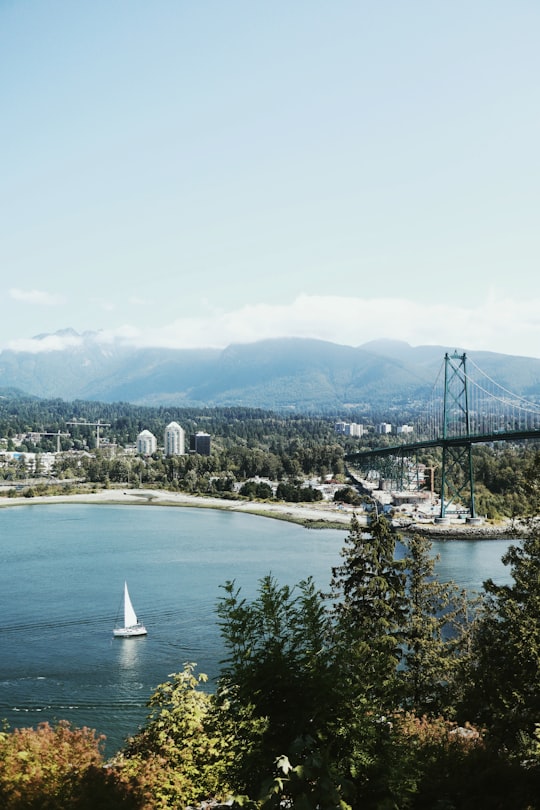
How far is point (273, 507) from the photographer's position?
31.1 metres

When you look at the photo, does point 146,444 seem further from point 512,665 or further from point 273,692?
point 273,692

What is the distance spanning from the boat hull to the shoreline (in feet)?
41.8

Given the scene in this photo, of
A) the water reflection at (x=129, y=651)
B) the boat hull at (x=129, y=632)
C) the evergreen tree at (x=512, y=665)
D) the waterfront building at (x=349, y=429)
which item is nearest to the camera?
the evergreen tree at (x=512, y=665)

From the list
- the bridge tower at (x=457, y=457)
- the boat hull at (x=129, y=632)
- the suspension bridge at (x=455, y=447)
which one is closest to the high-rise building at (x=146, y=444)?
the suspension bridge at (x=455, y=447)

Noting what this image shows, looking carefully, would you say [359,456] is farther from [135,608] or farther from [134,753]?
[134,753]

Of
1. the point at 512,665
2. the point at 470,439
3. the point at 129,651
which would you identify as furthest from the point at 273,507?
the point at 512,665

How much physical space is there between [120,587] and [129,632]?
390cm

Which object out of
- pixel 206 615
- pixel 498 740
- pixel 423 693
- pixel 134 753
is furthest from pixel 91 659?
pixel 498 740

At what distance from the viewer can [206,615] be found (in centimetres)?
1153

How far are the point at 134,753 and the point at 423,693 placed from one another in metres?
2.74

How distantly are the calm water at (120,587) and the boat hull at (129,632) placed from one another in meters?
0.17

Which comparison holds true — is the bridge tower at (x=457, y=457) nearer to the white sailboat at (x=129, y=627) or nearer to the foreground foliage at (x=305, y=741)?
the white sailboat at (x=129, y=627)

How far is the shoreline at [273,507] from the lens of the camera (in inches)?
898

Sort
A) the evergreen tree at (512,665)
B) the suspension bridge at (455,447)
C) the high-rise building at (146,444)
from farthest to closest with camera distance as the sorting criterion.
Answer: the high-rise building at (146,444)
the suspension bridge at (455,447)
the evergreen tree at (512,665)
